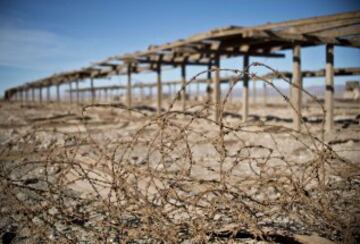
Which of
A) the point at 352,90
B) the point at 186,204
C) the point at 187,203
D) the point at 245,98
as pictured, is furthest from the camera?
the point at 352,90

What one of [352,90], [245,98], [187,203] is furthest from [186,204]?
[352,90]

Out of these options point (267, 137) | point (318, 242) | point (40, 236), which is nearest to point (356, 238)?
point (318, 242)

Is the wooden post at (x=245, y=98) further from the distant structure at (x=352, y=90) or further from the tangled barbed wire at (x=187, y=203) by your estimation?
the distant structure at (x=352, y=90)

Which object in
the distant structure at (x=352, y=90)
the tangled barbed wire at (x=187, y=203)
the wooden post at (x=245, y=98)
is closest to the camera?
the tangled barbed wire at (x=187, y=203)

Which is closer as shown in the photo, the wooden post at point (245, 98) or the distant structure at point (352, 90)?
the wooden post at point (245, 98)

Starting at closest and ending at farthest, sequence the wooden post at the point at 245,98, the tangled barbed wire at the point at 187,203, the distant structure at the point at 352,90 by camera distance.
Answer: the tangled barbed wire at the point at 187,203 → the wooden post at the point at 245,98 → the distant structure at the point at 352,90

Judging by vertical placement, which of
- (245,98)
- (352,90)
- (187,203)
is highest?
(352,90)

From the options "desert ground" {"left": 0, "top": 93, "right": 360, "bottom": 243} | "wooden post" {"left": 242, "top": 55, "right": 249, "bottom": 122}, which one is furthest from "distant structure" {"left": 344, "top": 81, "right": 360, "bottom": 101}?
"desert ground" {"left": 0, "top": 93, "right": 360, "bottom": 243}

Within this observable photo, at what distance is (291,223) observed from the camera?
9.98ft

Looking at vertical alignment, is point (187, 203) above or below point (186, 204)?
above

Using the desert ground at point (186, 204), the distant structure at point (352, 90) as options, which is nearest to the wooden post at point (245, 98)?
the desert ground at point (186, 204)

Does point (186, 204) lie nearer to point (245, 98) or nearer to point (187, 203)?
point (187, 203)

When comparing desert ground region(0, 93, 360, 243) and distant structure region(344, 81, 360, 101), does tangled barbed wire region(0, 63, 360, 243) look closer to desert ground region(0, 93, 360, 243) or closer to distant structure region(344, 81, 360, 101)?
desert ground region(0, 93, 360, 243)

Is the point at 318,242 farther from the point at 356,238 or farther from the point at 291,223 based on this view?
the point at 291,223
